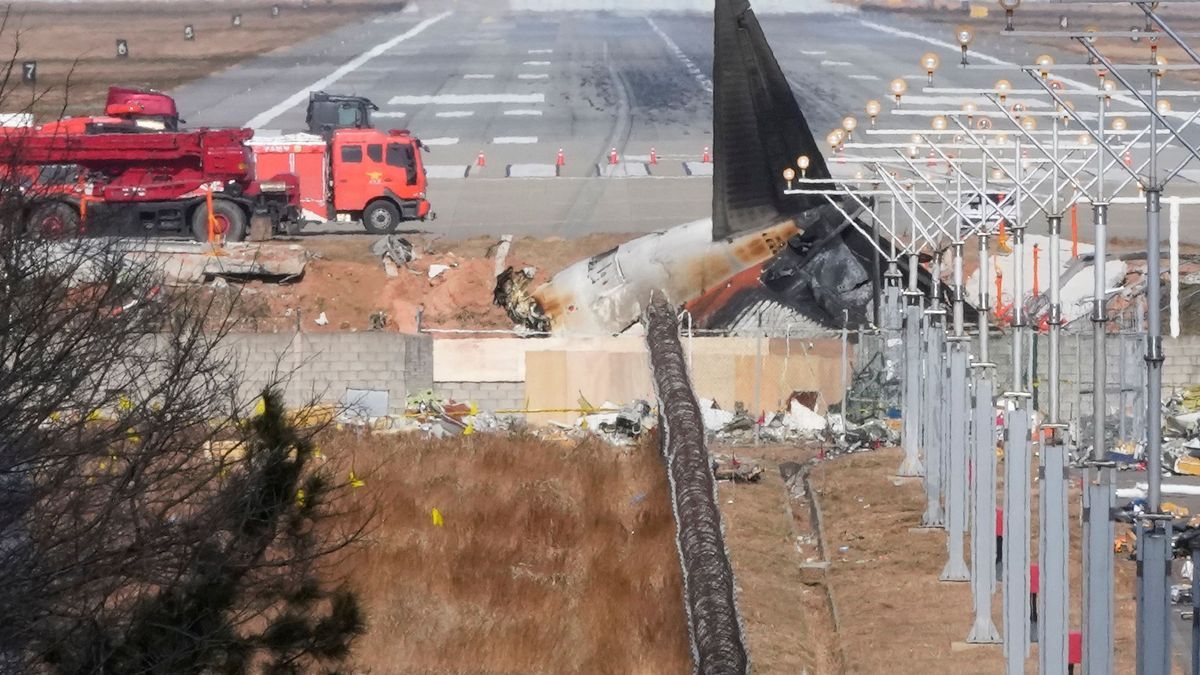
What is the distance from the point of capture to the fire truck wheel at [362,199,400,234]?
5059 centimetres

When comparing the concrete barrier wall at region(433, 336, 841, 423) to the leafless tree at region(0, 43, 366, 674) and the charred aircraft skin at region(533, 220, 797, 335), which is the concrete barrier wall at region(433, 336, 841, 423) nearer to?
the charred aircraft skin at region(533, 220, 797, 335)

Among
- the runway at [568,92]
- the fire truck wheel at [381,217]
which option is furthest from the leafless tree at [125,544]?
the runway at [568,92]

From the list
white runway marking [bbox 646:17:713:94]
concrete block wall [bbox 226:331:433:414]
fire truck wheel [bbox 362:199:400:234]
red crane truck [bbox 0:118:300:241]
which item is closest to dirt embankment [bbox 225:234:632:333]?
red crane truck [bbox 0:118:300:241]

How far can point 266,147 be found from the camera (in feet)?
166

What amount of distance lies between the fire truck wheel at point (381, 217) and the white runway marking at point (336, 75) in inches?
602

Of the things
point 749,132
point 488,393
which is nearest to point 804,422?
point 488,393

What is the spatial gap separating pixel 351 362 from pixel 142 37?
182ft

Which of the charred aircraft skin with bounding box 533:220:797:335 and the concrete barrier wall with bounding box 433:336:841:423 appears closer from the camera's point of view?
the concrete barrier wall with bounding box 433:336:841:423

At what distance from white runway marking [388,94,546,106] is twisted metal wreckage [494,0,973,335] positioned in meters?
28.8

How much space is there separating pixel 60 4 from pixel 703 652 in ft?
277

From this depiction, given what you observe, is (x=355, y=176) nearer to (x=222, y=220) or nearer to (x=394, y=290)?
(x=222, y=220)

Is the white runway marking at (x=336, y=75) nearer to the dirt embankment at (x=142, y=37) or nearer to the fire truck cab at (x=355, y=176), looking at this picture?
the dirt embankment at (x=142, y=37)

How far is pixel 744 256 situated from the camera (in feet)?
141

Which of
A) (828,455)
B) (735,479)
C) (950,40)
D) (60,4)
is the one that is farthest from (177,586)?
(60,4)
